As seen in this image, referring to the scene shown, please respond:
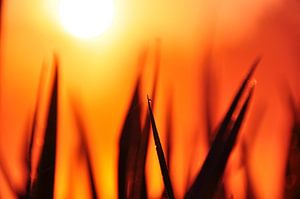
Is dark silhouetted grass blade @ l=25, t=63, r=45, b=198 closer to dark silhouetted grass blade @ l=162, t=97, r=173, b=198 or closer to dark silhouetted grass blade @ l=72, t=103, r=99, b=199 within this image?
dark silhouetted grass blade @ l=72, t=103, r=99, b=199

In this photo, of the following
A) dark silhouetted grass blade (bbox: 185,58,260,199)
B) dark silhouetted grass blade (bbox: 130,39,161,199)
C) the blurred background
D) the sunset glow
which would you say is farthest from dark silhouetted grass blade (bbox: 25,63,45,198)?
dark silhouetted grass blade (bbox: 185,58,260,199)

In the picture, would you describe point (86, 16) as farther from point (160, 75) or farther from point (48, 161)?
point (48, 161)

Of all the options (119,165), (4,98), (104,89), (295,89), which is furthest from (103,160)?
(295,89)

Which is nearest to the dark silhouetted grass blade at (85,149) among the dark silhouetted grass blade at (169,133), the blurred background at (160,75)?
the blurred background at (160,75)

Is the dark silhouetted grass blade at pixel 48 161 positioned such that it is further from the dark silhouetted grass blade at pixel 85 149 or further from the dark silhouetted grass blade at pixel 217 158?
the dark silhouetted grass blade at pixel 217 158

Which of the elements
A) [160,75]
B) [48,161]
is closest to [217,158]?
[160,75]

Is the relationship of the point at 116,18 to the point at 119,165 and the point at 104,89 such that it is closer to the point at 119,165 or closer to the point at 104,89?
the point at 104,89
